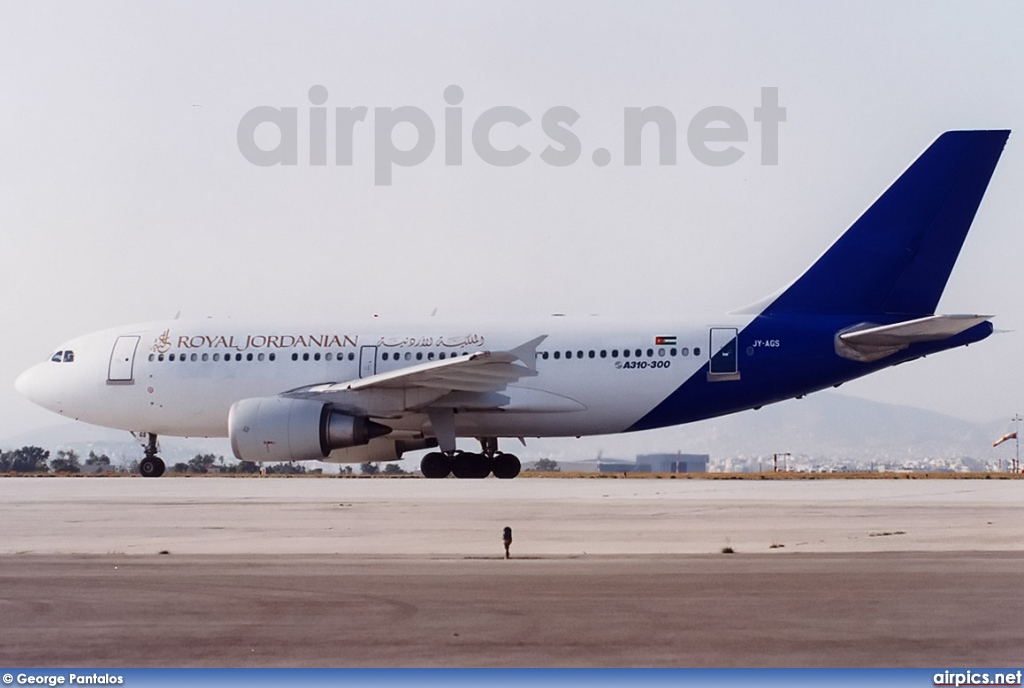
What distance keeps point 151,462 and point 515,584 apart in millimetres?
21555

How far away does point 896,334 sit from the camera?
77.8 feet

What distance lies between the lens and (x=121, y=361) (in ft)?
91.8

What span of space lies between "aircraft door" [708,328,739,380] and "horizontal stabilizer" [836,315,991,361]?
208cm

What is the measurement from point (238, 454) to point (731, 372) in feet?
33.2

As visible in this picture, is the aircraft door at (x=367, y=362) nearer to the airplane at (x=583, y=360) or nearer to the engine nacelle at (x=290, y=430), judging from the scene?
the airplane at (x=583, y=360)

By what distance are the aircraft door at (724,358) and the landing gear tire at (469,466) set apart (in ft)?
18.1

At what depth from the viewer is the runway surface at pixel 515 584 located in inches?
280

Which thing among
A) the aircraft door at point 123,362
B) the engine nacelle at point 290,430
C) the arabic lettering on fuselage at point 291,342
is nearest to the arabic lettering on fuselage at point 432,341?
the arabic lettering on fuselage at point 291,342

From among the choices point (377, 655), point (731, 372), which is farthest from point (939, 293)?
point (377, 655)

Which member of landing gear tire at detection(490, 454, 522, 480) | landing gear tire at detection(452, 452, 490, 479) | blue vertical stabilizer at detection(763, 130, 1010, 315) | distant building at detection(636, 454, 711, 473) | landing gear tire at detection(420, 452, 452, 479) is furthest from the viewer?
distant building at detection(636, 454, 711, 473)

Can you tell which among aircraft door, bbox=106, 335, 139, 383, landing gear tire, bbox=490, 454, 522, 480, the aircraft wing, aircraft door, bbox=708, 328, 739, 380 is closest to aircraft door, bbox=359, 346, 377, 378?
the aircraft wing

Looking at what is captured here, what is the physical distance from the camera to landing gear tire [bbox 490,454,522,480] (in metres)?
27.5

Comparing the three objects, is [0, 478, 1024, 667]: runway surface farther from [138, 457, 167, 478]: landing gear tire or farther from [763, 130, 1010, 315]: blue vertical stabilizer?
[138, 457, 167, 478]: landing gear tire

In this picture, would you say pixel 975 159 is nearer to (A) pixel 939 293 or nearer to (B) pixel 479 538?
(A) pixel 939 293
